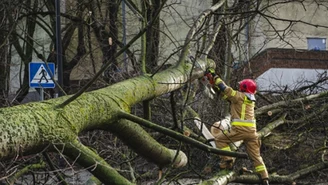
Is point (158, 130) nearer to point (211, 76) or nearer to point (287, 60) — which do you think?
point (211, 76)

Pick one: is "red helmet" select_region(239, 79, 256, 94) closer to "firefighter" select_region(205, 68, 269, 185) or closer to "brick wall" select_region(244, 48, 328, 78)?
"firefighter" select_region(205, 68, 269, 185)

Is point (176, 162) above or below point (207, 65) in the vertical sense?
below

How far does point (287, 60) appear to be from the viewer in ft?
51.6

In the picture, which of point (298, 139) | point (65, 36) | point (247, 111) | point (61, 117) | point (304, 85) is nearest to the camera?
point (61, 117)

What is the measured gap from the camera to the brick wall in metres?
13.9

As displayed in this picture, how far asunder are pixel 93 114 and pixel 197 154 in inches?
178

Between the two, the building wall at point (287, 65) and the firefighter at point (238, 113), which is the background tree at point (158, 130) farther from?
the building wall at point (287, 65)

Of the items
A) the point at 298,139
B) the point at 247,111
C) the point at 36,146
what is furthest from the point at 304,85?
the point at 36,146

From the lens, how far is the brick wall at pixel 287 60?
13891 millimetres

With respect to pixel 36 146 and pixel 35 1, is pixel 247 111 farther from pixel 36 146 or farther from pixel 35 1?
pixel 35 1

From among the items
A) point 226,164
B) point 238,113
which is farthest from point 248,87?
point 226,164

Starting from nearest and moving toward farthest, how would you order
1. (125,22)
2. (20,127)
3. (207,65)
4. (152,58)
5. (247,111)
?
(20,127)
(247,111)
(207,65)
(152,58)
(125,22)

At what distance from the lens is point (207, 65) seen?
26.9 ft

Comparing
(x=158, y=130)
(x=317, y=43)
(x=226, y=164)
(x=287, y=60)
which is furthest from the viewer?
(x=317, y=43)
